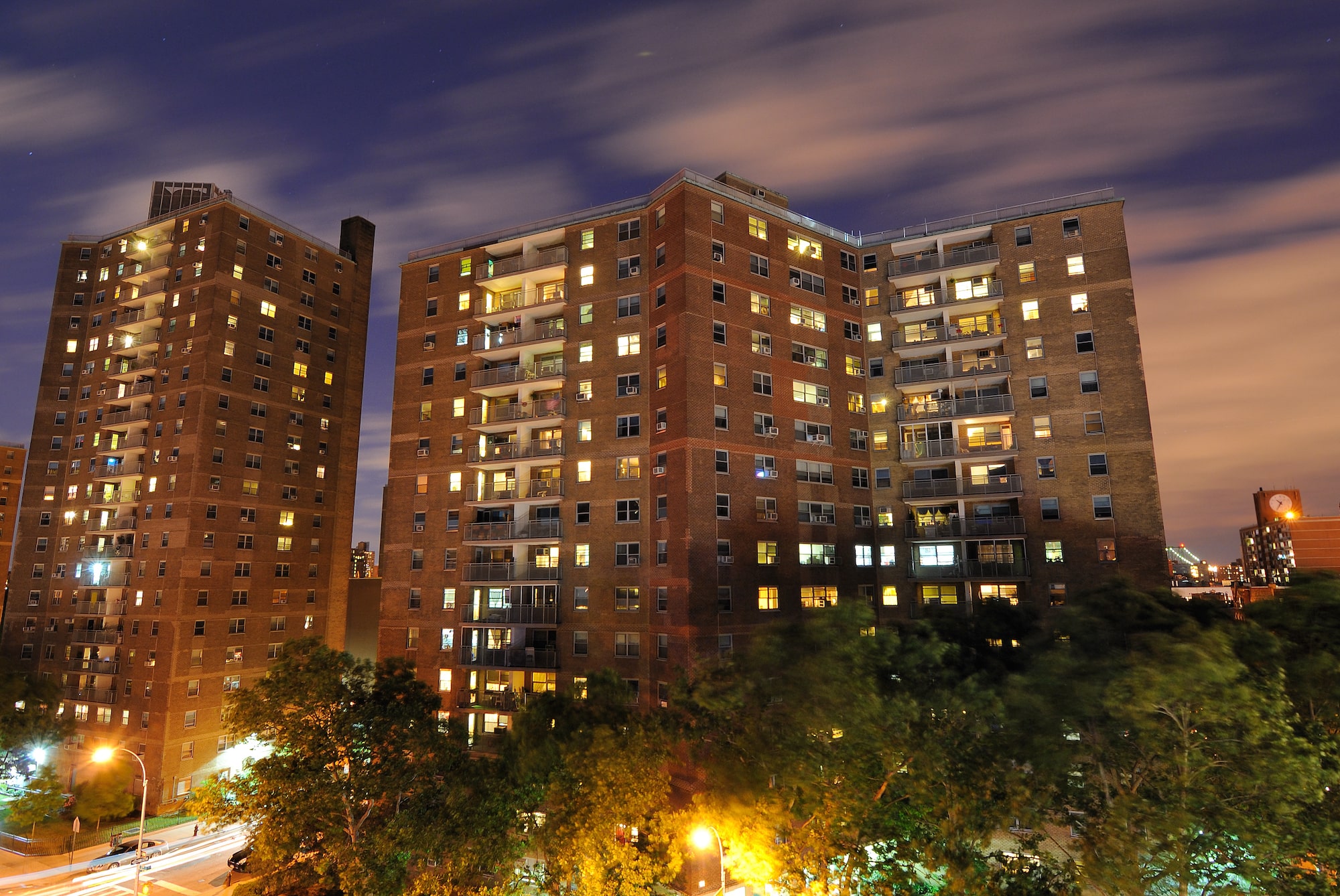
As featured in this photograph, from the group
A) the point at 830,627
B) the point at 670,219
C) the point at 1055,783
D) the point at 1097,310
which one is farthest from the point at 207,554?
the point at 1097,310

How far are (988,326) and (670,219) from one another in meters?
25.4

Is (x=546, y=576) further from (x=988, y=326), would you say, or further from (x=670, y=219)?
(x=988, y=326)

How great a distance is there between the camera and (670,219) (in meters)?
50.8

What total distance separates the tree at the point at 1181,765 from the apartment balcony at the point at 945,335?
3015cm

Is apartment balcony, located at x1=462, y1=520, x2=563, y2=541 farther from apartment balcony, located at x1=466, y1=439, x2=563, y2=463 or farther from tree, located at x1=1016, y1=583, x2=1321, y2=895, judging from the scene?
tree, located at x1=1016, y1=583, x2=1321, y2=895

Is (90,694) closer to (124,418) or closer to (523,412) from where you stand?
(124,418)

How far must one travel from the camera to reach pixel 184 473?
210ft

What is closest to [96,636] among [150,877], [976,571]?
[150,877]

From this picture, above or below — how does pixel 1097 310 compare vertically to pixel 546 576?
above

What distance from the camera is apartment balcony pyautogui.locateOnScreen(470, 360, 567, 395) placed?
5300 cm

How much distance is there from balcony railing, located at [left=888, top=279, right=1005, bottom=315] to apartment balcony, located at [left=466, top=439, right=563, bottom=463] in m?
28.5

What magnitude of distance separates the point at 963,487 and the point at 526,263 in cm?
3650

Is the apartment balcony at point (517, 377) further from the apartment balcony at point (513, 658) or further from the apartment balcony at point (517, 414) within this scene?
the apartment balcony at point (513, 658)

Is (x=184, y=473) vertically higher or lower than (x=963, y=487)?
higher
